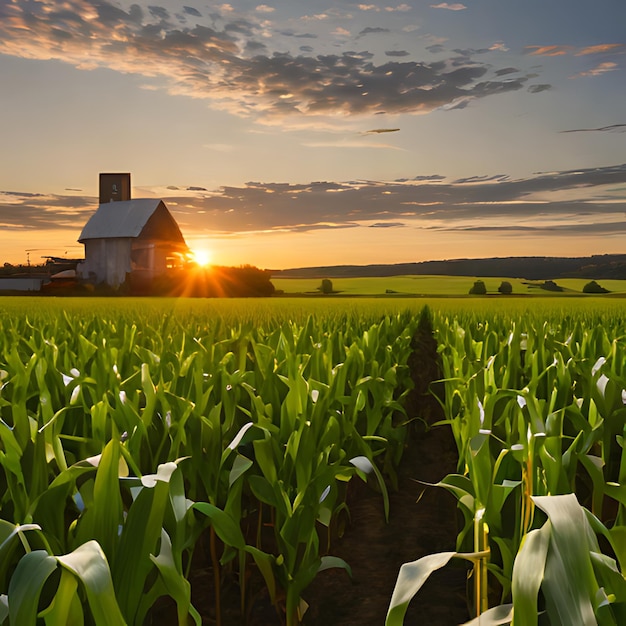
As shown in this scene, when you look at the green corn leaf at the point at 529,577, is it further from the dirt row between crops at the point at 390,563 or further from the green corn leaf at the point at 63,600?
the dirt row between crops at the point at 390,563

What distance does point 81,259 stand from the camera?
50.5 metres

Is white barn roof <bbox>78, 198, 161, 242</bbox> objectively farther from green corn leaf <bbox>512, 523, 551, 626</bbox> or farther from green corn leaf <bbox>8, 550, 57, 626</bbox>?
green corn leaf <bbox>512, 523, 551, 626</bbox>

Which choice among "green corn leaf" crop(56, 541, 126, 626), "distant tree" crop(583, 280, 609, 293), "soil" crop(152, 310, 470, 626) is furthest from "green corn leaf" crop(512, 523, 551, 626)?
"distant tree" crop(583, 280, 609, 293)

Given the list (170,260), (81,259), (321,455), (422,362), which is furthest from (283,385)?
(81,259)

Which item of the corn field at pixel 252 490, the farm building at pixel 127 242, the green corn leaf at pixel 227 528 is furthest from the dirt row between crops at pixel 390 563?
the farm building at pixel 127 242

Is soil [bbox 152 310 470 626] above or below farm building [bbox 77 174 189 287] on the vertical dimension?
below

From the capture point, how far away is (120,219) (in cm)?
4466

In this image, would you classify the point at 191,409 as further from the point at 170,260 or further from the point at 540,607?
the point at 170,260

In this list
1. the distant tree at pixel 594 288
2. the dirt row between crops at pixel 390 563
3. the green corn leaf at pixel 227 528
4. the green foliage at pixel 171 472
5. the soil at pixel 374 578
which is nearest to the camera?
the green foliage at pixel 171 472

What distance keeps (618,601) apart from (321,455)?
114 cm

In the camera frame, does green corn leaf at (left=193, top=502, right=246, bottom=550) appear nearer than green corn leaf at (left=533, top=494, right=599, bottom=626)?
No

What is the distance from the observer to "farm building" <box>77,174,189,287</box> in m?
43.4

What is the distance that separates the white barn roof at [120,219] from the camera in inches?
1710

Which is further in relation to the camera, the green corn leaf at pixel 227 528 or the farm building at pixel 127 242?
the farm building at pixel 127 242
